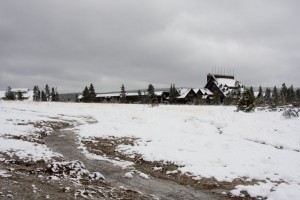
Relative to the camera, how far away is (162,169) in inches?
542

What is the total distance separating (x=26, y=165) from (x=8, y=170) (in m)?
1.43

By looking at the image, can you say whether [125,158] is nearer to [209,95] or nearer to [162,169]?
[162,169]

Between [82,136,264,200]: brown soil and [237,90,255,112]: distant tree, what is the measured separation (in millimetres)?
17446

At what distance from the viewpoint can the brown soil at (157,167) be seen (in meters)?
11.6

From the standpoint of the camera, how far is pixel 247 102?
3400cm

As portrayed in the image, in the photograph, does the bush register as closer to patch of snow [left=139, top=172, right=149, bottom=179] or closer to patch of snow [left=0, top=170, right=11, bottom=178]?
patch of snow [left=139, top=172, right=149, bottom=179]

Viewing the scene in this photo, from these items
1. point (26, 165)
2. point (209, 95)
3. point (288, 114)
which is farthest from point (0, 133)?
point (209, 95)

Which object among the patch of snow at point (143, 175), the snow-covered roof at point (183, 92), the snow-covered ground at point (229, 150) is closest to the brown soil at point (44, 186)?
the patch of snow at point (143, 175)

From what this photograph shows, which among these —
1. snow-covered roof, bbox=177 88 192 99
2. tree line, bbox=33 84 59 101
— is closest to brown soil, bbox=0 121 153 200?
snow-covered roof, bbox=177 88 192 99

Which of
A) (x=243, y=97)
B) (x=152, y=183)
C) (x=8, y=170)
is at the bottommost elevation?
(x=152, y=183)

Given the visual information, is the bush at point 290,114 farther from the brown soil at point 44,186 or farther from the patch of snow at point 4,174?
the patch of snow at point 4,174

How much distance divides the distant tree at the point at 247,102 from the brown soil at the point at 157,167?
17.4 m

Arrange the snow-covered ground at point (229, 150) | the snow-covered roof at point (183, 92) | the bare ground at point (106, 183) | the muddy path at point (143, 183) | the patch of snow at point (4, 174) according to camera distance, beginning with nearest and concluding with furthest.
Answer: the bare ground at point (106, 183)
the patch of snow at point (4, 174)
the muddy path at point (143, 183)
the snow-covered ground at point (229, 150)
the snow-covered roof at point (183, 92)

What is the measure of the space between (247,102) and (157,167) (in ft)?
73.8
